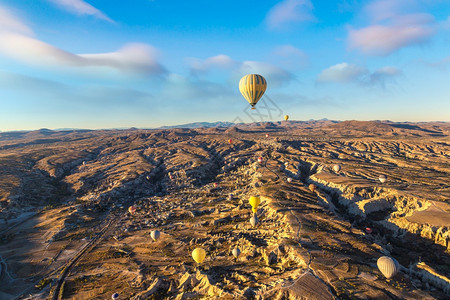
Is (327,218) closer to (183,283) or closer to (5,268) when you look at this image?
(183,283)

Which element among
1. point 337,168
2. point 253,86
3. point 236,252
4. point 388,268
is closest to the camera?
point 388,268

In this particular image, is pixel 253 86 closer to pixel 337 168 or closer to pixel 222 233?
pixel 222 233

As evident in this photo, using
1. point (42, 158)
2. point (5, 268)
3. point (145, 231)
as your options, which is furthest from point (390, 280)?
point (42, 158)

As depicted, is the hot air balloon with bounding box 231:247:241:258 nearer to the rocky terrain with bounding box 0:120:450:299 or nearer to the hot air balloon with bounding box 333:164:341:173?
the rocky terrain with bounding box 0:120:450:299

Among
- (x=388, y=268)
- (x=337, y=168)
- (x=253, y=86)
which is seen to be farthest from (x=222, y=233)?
(x=337, y=168)

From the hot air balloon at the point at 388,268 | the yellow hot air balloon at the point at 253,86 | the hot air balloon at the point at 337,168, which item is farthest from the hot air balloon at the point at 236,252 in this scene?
the hot air balloon at the point at 337,168

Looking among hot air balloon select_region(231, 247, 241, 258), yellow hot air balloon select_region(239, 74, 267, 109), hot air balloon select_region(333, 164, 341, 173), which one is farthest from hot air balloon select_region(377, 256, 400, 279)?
hot air balloon select_region(333, 164, 341, 173)
